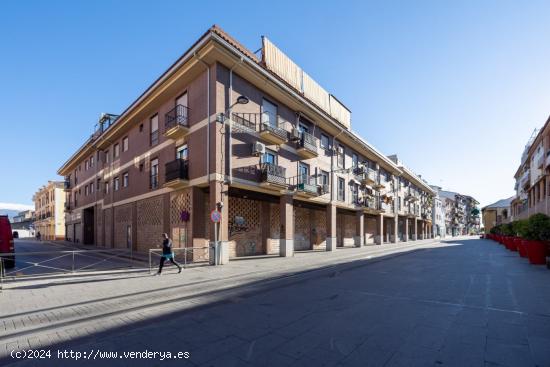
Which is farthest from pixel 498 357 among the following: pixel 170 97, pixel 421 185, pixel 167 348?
pixel 421 185

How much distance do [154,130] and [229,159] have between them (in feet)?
26.2

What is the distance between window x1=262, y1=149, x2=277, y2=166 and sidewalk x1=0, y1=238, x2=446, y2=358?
25.1 feet

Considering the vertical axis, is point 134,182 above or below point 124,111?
below

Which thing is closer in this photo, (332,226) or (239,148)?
(239,148)

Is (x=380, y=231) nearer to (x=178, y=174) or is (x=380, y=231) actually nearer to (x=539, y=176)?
(x=539, y=176)

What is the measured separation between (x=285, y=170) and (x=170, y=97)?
28.1 feet

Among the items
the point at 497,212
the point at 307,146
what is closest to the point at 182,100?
the point at 307,146

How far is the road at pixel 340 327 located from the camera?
3.76 m

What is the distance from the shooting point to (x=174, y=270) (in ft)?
39.6

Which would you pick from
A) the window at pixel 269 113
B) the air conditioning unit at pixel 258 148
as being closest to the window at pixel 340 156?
the window at pixel 269 113

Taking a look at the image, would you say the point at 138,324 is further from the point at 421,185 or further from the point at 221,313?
the point at 421,185

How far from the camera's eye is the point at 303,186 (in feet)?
60.9

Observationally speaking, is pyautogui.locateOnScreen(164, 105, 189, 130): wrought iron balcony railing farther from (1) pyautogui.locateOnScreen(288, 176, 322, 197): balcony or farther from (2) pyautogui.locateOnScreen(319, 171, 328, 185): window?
(2) pyautogui.locateOnScreen(319, 171, 328, 185): window

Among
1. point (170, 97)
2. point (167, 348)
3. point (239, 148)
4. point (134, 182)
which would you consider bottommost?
point (167, 348)
